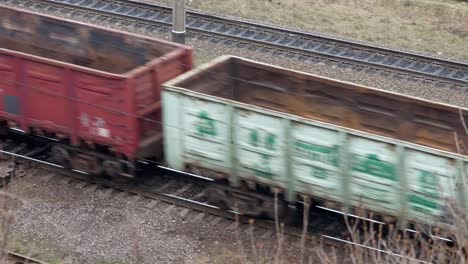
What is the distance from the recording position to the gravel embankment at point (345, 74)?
18.8 m

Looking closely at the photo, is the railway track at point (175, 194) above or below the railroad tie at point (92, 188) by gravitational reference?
above

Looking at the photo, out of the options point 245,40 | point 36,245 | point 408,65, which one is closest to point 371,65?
point 408,65

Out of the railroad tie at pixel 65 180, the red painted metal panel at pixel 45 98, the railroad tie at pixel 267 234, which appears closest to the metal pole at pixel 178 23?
the red painted metal panel at pixel 45 98

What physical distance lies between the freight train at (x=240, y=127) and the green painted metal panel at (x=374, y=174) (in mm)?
16

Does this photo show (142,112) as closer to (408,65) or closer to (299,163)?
(299,163)

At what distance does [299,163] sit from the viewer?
525 inches

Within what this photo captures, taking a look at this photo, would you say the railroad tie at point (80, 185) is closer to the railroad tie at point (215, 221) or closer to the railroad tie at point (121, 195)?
the railroad tie at point (121, 195)

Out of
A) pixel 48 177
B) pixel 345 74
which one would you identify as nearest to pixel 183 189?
pixel 48 177

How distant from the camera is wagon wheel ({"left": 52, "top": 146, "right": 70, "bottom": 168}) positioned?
1546cm

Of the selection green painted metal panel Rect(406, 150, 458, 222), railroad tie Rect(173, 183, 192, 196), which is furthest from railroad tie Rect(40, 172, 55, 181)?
green painted metal panel Rect(406, 150, 458, 222)

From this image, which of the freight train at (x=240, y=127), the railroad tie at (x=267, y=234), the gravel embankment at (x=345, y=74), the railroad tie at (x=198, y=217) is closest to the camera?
the freight train at (x=240, y=127)

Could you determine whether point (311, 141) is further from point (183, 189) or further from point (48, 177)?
point (48, 177)

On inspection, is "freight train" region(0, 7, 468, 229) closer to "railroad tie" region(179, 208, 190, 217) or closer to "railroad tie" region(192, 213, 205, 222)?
"railroad tie" region(192, 213, 205, 222)

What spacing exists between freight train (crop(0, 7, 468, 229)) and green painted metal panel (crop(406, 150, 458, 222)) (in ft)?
0.05
